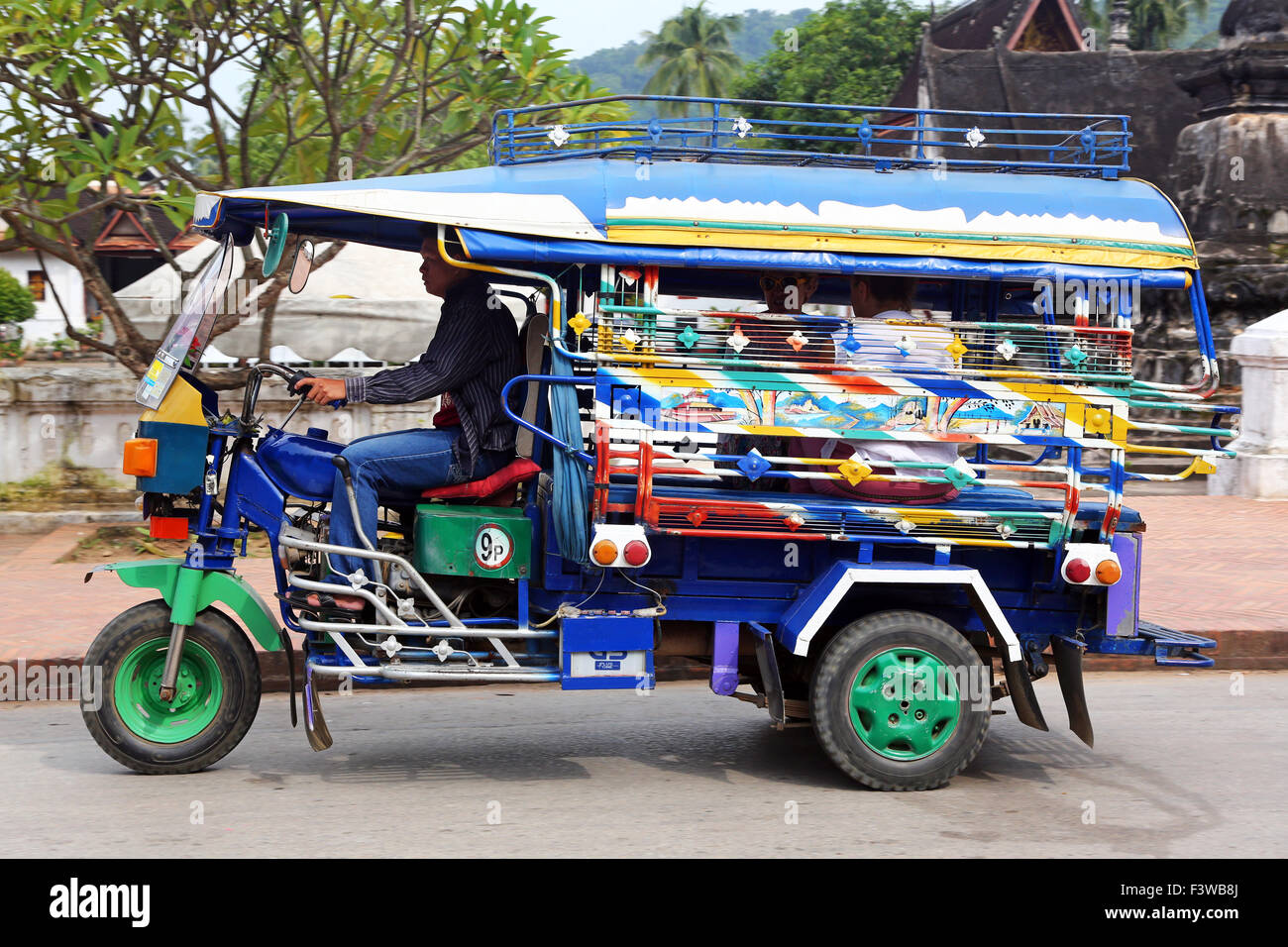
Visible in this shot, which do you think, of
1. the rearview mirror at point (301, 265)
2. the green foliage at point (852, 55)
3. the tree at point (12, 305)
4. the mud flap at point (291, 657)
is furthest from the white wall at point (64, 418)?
the green foliage at point (852, 55)

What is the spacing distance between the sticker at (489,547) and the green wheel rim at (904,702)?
1.48 meters

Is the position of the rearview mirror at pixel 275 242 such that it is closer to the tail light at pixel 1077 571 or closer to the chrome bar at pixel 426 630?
the chrome bar at pixel 426 630

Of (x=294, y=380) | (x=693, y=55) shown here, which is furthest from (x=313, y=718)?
(x=693, y=55)

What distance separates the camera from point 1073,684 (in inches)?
226

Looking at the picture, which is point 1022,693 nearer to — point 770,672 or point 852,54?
point 770,672

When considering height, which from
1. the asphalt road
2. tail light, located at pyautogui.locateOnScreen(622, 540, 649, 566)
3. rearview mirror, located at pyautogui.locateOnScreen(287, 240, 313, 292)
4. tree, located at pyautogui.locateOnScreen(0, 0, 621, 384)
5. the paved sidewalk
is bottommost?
the asphalt road

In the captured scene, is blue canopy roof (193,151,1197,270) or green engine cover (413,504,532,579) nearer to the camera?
blue canopy roof (193,151,1197,270)

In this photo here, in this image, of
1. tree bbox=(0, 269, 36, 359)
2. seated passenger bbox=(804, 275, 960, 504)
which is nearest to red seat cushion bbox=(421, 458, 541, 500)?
seated passenger bbox=(804, 275, 960, 504)

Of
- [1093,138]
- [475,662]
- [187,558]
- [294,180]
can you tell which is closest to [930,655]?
[475,662]

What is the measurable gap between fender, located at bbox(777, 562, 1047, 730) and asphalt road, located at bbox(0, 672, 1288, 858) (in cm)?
63

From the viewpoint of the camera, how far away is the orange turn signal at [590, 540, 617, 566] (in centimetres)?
512

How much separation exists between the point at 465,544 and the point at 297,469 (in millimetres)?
759

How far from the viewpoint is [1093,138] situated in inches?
219

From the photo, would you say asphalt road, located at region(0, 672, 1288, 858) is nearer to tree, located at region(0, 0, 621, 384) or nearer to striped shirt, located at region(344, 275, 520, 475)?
striped shirt, located at region(344, 275, 520, 475)
